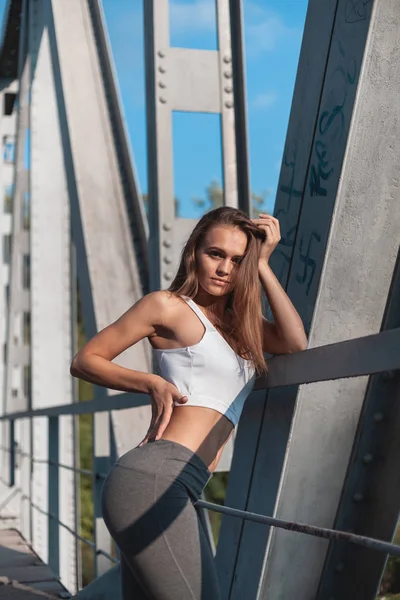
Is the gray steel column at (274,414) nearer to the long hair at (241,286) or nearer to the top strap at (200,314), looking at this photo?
the long hair at (241,286)

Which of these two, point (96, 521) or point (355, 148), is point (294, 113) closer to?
point (355, 148)

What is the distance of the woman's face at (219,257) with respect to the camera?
2275 millimetres

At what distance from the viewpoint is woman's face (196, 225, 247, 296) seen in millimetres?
2275

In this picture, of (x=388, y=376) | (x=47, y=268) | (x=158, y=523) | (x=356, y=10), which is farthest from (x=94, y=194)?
(x=47, y=268)

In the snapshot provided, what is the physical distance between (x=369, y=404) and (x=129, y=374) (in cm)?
54

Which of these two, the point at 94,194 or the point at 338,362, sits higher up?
the point at 338,362

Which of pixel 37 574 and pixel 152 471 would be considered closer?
pixel 152 471

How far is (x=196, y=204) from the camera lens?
56250mm

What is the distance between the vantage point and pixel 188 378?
2.15 metres

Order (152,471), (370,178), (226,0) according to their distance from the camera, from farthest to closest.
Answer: (226,0) → (370,178) → (152,471)

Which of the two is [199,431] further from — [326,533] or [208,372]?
[326,533]

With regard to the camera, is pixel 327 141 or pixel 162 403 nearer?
pixel 162 403

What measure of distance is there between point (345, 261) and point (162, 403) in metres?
0.51

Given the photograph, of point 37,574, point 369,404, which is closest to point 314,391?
point 369,404
